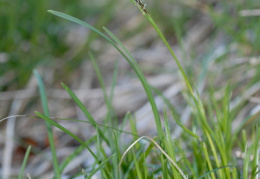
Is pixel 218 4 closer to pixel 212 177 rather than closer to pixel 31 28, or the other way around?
pixel 31 28

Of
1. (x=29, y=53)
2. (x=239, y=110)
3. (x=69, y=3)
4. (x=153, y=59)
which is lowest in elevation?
(x=239, y=110)

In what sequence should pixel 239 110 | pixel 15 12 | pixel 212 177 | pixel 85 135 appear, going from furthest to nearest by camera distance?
pixel 15 12
pixel 85 135
pixel 239 110
pixel 212 177

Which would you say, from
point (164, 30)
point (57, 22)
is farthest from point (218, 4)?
point (57, 22)

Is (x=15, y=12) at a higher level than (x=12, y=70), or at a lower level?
higher

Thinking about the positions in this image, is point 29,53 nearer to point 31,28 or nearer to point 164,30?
point 31,28

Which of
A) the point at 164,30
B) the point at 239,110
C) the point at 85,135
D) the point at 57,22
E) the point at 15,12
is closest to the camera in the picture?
the point at 239,110

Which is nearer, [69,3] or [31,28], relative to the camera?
[31,28]
